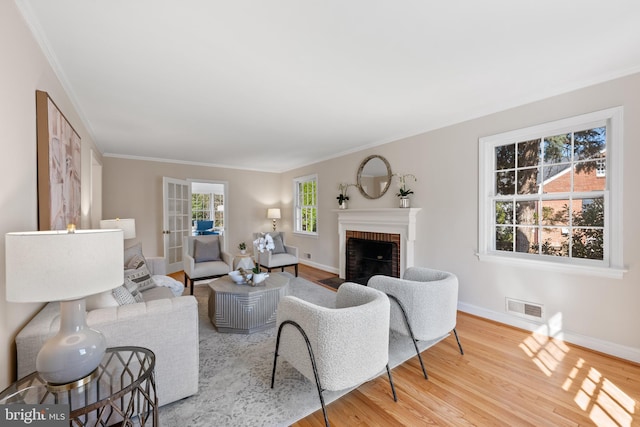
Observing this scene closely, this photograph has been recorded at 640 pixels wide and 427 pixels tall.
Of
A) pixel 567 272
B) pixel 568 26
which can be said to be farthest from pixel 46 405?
pixel 567 272

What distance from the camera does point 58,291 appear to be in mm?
985

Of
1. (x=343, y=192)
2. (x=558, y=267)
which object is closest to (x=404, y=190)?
(x=343, y=192)

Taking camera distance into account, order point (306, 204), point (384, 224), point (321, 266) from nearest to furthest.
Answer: point (384, 224)
point (321, 266)
point (306, 204)

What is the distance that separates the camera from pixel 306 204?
6.28m

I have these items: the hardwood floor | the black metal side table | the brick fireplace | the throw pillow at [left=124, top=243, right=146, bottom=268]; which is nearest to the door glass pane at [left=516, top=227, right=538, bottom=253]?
the hardwood floor

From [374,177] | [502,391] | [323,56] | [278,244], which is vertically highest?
[323,56]

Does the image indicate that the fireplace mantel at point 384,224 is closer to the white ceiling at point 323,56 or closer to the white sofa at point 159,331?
the white ceiling at point 323,56

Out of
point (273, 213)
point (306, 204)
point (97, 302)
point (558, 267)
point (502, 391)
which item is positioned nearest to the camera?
point (97, 302)

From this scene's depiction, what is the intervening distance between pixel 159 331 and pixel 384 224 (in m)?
3.26

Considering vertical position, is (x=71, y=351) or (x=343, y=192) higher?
(x=343, y=192)

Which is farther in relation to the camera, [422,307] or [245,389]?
[422,307]

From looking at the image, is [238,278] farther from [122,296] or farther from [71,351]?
[71,351]

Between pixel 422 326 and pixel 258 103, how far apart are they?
8.79 feet

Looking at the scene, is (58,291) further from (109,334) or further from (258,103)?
(258,103)
